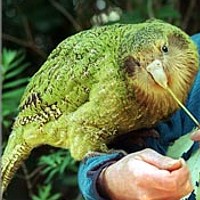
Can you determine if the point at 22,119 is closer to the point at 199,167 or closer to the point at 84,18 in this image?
the point at 199,167

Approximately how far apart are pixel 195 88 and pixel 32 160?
2.01 ft

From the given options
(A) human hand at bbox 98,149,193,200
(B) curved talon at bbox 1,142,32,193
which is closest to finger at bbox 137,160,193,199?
(A) human hand at bbox 98,149,193,200

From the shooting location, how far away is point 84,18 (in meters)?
1.27

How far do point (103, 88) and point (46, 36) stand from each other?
87 cm

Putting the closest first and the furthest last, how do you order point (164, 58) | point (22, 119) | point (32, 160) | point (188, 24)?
point (164, 58) < point (22, 119) < point (32, 160) < point (188, 24)

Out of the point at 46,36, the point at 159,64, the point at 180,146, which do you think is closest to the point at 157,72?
the point at 159,64

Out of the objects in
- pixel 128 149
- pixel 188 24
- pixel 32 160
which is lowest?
pixel 32 160

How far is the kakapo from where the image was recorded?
52 cm

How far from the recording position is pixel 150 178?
1.54 ft

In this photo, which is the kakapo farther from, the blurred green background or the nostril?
the blurred green background

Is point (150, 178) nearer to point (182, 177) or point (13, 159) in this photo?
point (182, 177)

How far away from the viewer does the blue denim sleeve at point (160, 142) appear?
0.53 meters

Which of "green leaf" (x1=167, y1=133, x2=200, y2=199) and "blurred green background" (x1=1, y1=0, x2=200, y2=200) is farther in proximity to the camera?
"blurred green background" (x1=1, y1=0, x2=200, y2=200)

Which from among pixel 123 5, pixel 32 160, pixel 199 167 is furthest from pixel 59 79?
pixel 123 5
